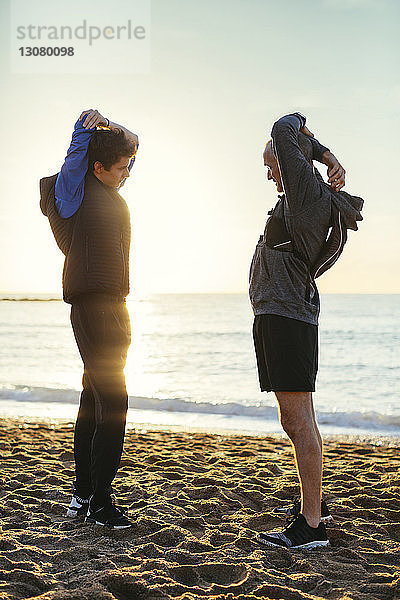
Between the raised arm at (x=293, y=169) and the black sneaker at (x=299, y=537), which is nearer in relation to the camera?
the raised arm at (x=293, y=169)

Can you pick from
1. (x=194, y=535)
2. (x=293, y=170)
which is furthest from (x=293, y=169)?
(x=194, y=535)

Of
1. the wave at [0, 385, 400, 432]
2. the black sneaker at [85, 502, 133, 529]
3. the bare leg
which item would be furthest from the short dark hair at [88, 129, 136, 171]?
the wave at [0, 385, 400, 432]

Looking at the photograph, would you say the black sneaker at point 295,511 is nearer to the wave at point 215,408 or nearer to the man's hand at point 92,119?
the man's hand at point 92,119

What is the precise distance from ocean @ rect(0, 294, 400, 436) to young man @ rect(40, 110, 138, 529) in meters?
4.47

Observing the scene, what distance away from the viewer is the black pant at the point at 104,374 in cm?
273

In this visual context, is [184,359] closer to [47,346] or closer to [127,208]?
[47,346]

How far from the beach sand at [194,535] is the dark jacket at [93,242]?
3.76ft

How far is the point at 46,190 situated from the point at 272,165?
112 centimetres

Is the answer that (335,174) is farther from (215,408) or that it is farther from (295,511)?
(215,408)

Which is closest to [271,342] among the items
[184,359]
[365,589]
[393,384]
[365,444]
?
[365,589]

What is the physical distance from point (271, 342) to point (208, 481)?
157 cm

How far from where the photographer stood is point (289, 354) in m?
2.52

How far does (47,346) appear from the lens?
2114 centimetres

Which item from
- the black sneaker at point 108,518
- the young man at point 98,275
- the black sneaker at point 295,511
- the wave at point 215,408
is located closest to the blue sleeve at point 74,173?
the young man at point 98,275
